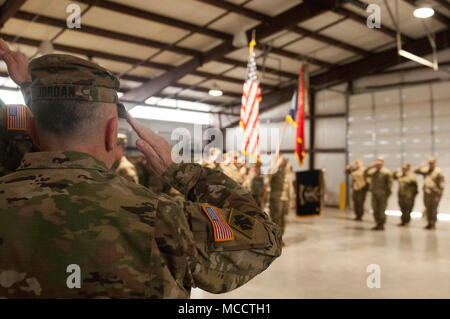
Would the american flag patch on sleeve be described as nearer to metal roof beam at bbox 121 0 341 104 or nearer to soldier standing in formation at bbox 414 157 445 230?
metal roof beam at bbox 121 0 341 104

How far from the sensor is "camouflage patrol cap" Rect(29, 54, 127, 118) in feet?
2.56

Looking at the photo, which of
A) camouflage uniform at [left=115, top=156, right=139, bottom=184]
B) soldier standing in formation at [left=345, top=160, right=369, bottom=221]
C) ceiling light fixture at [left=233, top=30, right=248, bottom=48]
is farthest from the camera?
soldier standing in formation at [left=345, top=160, right=369, bottom=221]

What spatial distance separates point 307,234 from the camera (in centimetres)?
732

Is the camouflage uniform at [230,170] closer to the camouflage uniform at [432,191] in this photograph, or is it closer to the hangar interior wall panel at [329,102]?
the camouflage uniform at [432,191]

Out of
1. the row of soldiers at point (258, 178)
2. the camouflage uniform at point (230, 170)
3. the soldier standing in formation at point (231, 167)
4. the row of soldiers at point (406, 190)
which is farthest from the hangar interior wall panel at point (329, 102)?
the camouflage uniform at point (230, 170)

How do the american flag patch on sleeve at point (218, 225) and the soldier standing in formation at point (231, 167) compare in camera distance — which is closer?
the american flag patch on sleeve at point (218, 225)

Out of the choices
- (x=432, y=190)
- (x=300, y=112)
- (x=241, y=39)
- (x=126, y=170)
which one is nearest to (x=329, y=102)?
(x=432, y=190)

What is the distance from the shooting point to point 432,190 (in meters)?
8.69

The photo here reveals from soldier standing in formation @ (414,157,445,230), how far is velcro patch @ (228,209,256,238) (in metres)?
9.02

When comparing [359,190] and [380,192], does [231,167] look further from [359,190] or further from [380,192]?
[359,190]

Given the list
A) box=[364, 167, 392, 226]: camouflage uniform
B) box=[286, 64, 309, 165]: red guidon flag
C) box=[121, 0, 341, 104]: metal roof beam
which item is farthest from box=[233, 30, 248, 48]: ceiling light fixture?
box=[364, 167, 392, 226]: camouflage uniform

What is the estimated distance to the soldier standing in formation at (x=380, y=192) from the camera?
8195 millimetres

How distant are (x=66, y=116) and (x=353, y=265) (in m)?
4.78

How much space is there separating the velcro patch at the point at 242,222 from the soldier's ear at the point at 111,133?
1.03 ft
